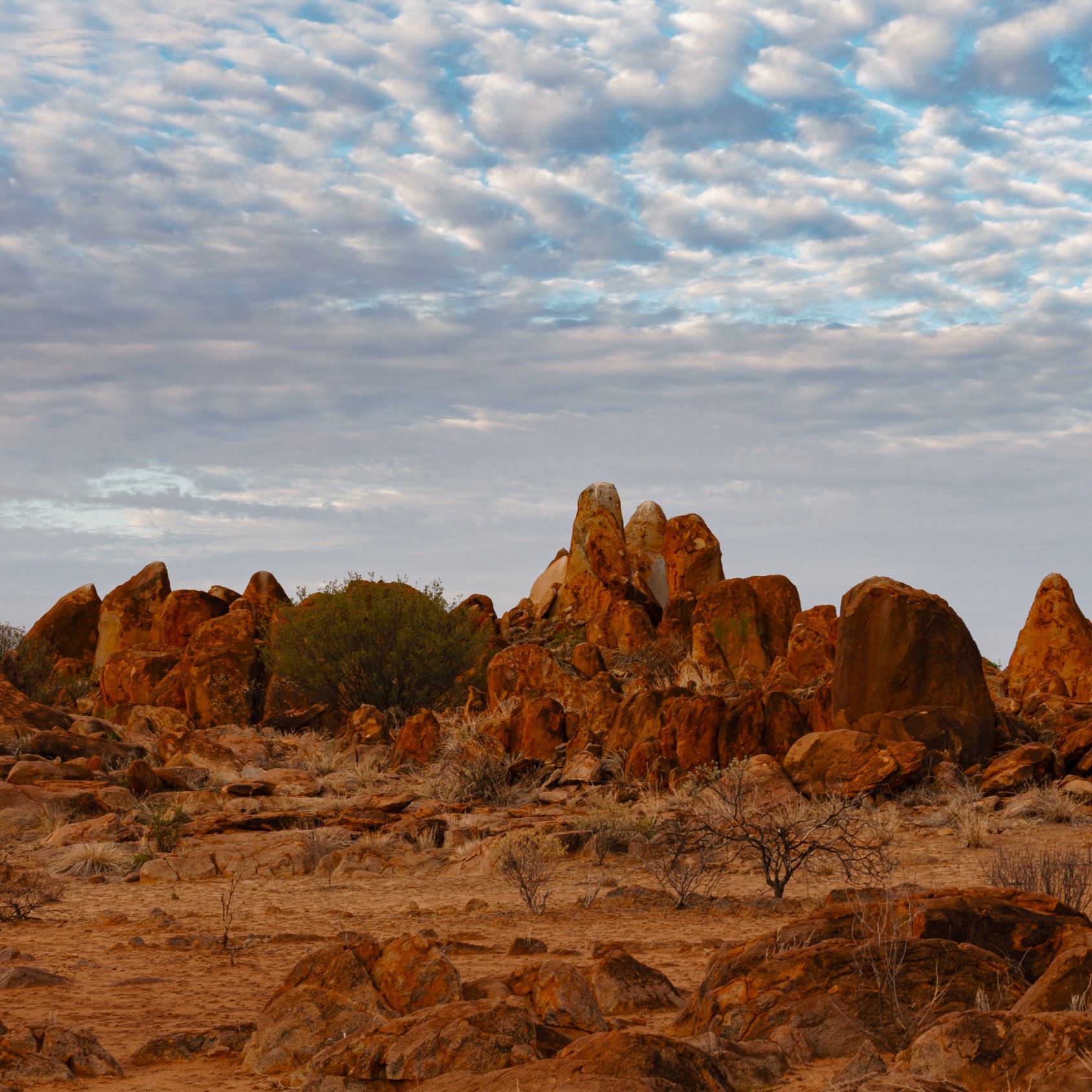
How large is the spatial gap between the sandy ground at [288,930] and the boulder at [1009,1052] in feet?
2.09

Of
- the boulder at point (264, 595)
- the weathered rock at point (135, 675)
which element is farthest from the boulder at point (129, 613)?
the weathered rock at point (135, 675)

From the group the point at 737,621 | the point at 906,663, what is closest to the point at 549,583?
the point at 737,621

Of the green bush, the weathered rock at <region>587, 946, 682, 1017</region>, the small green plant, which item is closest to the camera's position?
the weathered rock at <region>587, 946, 682, 1017</region>

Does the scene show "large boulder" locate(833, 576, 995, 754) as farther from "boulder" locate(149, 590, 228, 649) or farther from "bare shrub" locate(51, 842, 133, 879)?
"boulder" locate(149, 590, 228, 649)

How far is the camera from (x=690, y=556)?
44656mm

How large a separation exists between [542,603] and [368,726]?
21.4m

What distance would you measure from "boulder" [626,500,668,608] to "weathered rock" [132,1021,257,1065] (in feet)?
126

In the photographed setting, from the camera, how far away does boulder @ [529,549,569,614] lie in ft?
144

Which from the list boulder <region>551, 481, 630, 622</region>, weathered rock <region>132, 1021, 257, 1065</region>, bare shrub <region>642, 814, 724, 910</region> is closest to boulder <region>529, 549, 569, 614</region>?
boulder <region>551, 481, 630, 622</region>

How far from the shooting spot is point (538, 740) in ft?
62.1

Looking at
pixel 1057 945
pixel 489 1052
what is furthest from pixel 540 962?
pixel 1057 945

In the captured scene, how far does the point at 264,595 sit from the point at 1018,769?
2705 cm

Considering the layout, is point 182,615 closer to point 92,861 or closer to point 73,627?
point 73,627

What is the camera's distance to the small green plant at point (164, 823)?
489 inches
